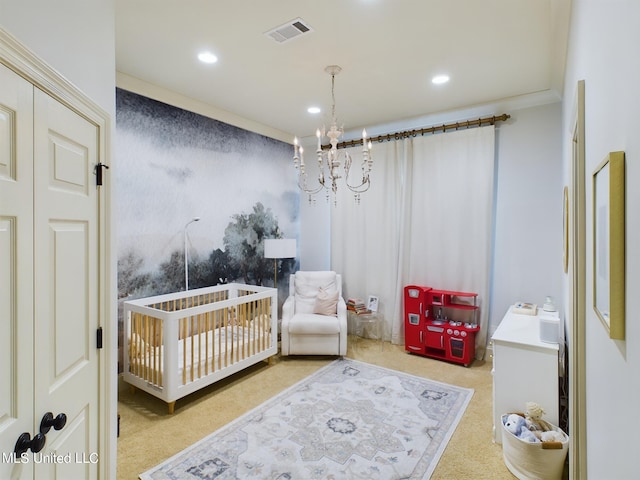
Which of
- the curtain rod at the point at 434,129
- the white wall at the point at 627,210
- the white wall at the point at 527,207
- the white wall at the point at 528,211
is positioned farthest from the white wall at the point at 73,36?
the white wall at the point at 528,211

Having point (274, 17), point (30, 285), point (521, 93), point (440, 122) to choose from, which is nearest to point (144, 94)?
point (274, 17)

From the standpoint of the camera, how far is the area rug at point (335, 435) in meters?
2.05

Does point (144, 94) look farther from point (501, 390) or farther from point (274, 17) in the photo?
point (501, 390)

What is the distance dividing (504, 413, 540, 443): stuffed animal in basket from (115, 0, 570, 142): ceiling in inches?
95.1

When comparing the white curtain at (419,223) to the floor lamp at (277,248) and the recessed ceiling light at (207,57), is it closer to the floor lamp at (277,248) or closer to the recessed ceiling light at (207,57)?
the floor lamp at (277,248)

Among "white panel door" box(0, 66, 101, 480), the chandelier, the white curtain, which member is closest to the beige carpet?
the white curtain

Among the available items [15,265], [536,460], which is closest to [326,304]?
[536,460]

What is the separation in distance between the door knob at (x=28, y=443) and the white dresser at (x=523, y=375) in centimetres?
236

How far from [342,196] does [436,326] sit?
2073 mm

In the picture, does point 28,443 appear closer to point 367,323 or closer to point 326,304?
point 326,304

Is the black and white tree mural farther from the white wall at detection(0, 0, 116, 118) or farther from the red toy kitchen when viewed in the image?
the red toy kitchen

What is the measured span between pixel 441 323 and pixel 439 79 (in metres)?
2.48

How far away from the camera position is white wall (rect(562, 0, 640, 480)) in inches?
25.1

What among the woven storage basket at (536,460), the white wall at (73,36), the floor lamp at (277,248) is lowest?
the woven storage basket at (536,460)
